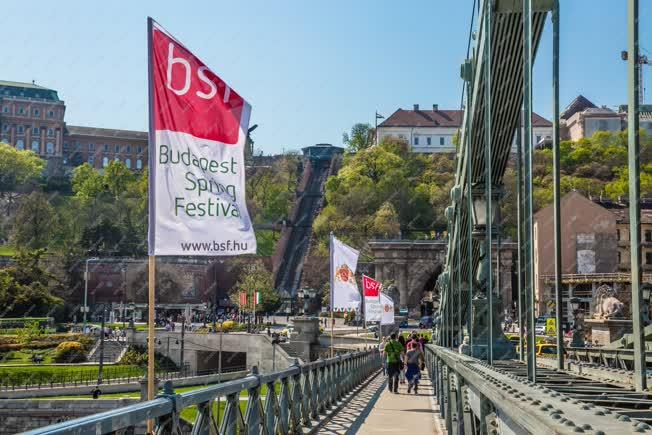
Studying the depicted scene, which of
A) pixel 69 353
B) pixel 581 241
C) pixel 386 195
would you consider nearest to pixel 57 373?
pixel 69 353

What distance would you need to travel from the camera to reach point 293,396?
12.9 m

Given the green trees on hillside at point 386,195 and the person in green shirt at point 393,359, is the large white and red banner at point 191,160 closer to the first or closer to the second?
the person in green shirt at point 393,359

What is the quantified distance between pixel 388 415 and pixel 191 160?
28.4 feet

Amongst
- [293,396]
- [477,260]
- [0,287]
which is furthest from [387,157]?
[293,396]

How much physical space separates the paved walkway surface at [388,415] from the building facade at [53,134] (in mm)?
150875

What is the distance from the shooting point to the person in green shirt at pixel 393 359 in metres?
23.6

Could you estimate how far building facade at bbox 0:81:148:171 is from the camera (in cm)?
16950

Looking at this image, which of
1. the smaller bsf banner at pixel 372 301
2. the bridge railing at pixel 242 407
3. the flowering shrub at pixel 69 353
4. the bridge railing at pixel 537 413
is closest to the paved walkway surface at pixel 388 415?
the bridge railing at pixel 242 407

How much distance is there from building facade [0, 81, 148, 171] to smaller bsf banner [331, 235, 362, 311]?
144251 mm

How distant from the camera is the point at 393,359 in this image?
78.7 ft

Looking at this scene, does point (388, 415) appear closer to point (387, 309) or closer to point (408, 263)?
point (387, 309)

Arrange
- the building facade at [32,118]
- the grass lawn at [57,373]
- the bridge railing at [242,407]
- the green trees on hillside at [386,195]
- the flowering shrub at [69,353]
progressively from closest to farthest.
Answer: the bridge railing at [242,407] → the grass lawn at [57,373] → the flowering shrub at [69,353] → the green trees on hillside at [386,195] → the building facade at [32,118]

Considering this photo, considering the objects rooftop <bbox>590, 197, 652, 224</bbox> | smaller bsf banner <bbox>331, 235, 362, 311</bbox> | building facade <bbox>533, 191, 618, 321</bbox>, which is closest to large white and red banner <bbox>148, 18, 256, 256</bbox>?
smaller bsf banner <bbox>331, 235, 362, 311</bbox>

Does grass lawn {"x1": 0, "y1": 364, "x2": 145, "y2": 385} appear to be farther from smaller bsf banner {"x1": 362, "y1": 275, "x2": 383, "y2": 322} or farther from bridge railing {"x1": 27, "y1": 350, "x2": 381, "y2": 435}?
bridge railing {"x1": 27, "y1": 350, "x2": 381, "y2": 435}
